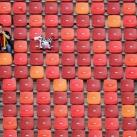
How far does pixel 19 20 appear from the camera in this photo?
9602 mm

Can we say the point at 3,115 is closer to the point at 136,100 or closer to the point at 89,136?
the point at 89,136

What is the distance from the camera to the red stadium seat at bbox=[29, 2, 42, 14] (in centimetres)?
970

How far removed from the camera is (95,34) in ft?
31.2

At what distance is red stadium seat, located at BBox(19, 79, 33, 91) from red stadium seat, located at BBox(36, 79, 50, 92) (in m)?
0.13

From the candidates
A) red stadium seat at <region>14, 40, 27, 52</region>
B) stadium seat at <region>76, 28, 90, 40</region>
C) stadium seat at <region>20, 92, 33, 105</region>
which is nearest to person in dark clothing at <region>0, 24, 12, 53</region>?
red stadium seat at <region>14, 40, 27, 52</region>

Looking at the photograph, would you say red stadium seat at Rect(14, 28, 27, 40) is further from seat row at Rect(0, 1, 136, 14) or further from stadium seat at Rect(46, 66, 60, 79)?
stadium seat at Rect(46, 66, 60, 79)

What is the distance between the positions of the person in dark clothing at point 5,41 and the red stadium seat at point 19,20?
1.32 ft

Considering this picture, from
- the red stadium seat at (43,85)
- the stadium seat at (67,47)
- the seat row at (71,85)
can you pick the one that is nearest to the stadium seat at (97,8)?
the stadium seat at (67,47)

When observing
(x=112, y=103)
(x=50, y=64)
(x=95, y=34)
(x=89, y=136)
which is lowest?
(x=89, y=136)

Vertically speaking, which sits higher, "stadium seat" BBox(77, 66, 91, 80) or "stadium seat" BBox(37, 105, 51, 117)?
"stadium seat" BBox(77, 66, 91, 80)

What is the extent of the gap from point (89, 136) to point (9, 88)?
5.53 ft

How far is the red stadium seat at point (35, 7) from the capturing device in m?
9.70

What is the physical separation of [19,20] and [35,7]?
41 cm

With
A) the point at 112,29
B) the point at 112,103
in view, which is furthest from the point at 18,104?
the point at 112,29
